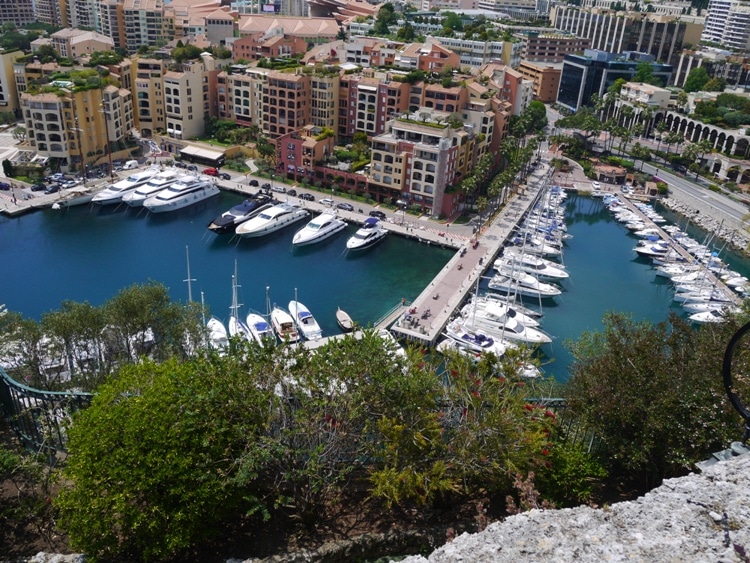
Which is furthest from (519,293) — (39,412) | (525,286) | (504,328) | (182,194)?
(39,412)

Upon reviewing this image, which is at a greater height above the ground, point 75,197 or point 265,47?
point 265,47

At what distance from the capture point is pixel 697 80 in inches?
Result: 4683

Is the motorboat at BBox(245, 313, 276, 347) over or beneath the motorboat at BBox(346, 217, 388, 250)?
beneath

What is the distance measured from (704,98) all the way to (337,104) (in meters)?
64.4

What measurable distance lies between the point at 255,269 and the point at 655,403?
144 feet

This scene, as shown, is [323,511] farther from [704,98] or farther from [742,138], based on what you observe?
[704,98]

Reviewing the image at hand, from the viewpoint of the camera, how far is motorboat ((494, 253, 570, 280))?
5728 centimetres

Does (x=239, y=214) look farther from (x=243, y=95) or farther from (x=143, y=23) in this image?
(x=143, y=23)

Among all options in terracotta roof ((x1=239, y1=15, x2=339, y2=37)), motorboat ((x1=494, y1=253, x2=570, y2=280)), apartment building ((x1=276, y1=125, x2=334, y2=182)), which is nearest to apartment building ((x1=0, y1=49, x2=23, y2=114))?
terracotta roof ((x1=239, y1=15, x2=339, y2=37))

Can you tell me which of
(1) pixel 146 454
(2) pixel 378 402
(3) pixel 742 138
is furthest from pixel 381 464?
(3) pixel 742 138

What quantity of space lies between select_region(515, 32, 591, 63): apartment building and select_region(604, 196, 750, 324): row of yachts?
7574 cm

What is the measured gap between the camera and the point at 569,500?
19094mm

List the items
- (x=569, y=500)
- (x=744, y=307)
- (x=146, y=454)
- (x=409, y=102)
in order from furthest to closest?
1. (x=409, y=102)
2. (x=744, y=307)
3. (x=569, y=500)
4. (x=146, y=454)

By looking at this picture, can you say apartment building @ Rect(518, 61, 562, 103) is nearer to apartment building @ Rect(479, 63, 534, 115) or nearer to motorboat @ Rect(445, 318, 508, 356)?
apartment building @ Rect(479, 63, 534, 115)
